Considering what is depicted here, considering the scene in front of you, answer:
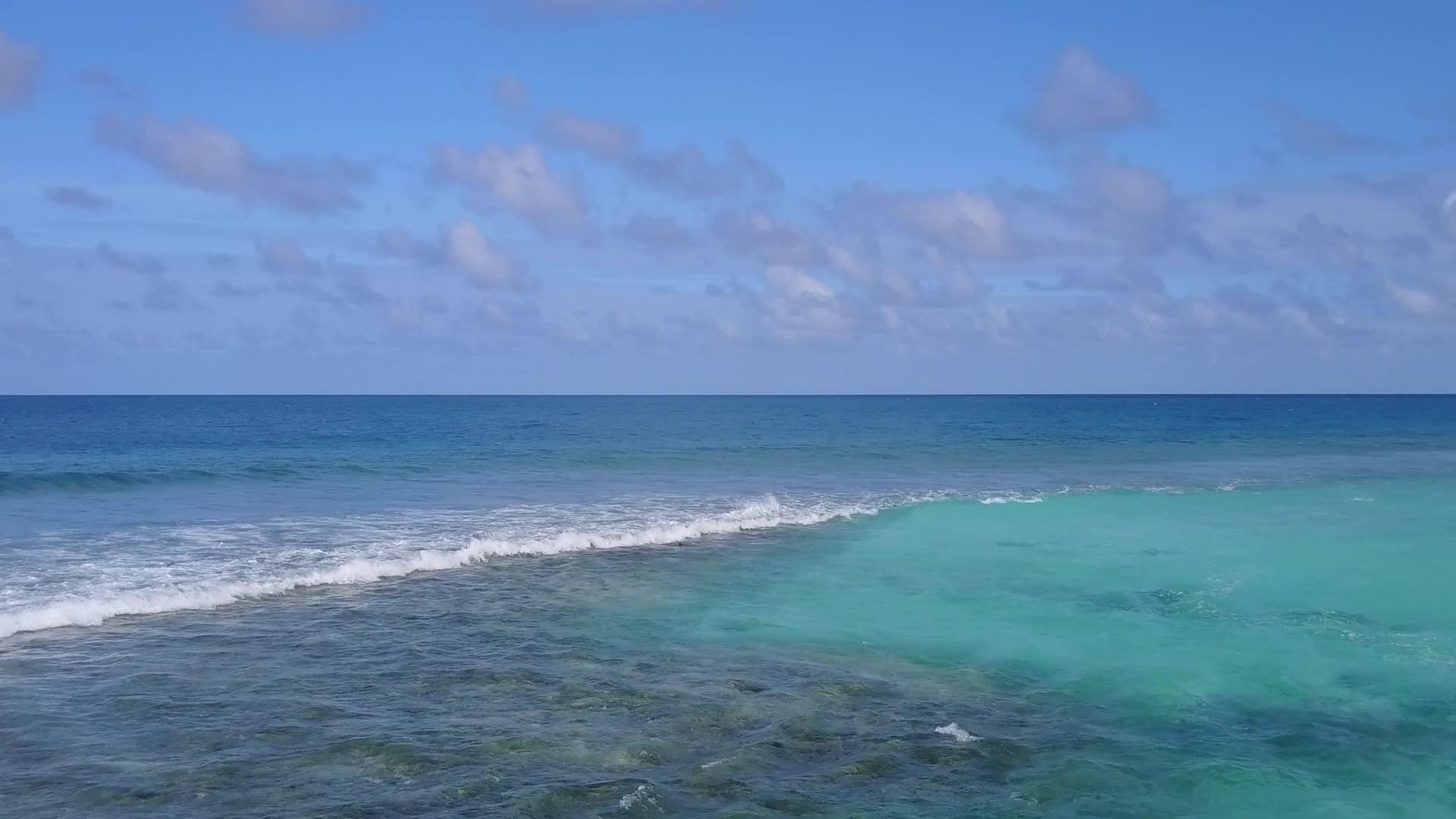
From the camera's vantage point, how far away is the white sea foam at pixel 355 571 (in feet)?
59.0

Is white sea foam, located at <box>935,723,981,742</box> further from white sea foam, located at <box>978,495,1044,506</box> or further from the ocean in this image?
white sea foam, located at <box>978,495,1044,506</box>

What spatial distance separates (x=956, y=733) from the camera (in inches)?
496

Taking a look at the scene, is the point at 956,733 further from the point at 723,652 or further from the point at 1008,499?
the point at 1008,499

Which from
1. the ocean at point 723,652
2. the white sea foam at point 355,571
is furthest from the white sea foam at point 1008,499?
the white sea foam at point 355,571

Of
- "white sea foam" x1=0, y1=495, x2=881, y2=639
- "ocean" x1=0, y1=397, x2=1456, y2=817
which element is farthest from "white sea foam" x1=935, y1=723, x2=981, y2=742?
"white sea foam" x1=0, y1=495, x2=881, y2=639

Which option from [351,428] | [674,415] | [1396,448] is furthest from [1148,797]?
[674,415]

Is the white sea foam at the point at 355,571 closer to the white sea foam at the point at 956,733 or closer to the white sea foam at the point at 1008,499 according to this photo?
the white sea foam at the point at 1008,499

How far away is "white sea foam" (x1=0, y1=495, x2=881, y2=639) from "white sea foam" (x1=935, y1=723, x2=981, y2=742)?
1339 cm

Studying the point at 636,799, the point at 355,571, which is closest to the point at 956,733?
the point at 636,799

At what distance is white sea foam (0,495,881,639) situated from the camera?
59.0 ft

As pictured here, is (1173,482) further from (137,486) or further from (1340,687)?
(137,486)

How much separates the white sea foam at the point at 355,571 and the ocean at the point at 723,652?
111 millimetres

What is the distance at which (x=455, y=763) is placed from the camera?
11500 mm

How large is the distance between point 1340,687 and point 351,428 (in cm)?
8227
